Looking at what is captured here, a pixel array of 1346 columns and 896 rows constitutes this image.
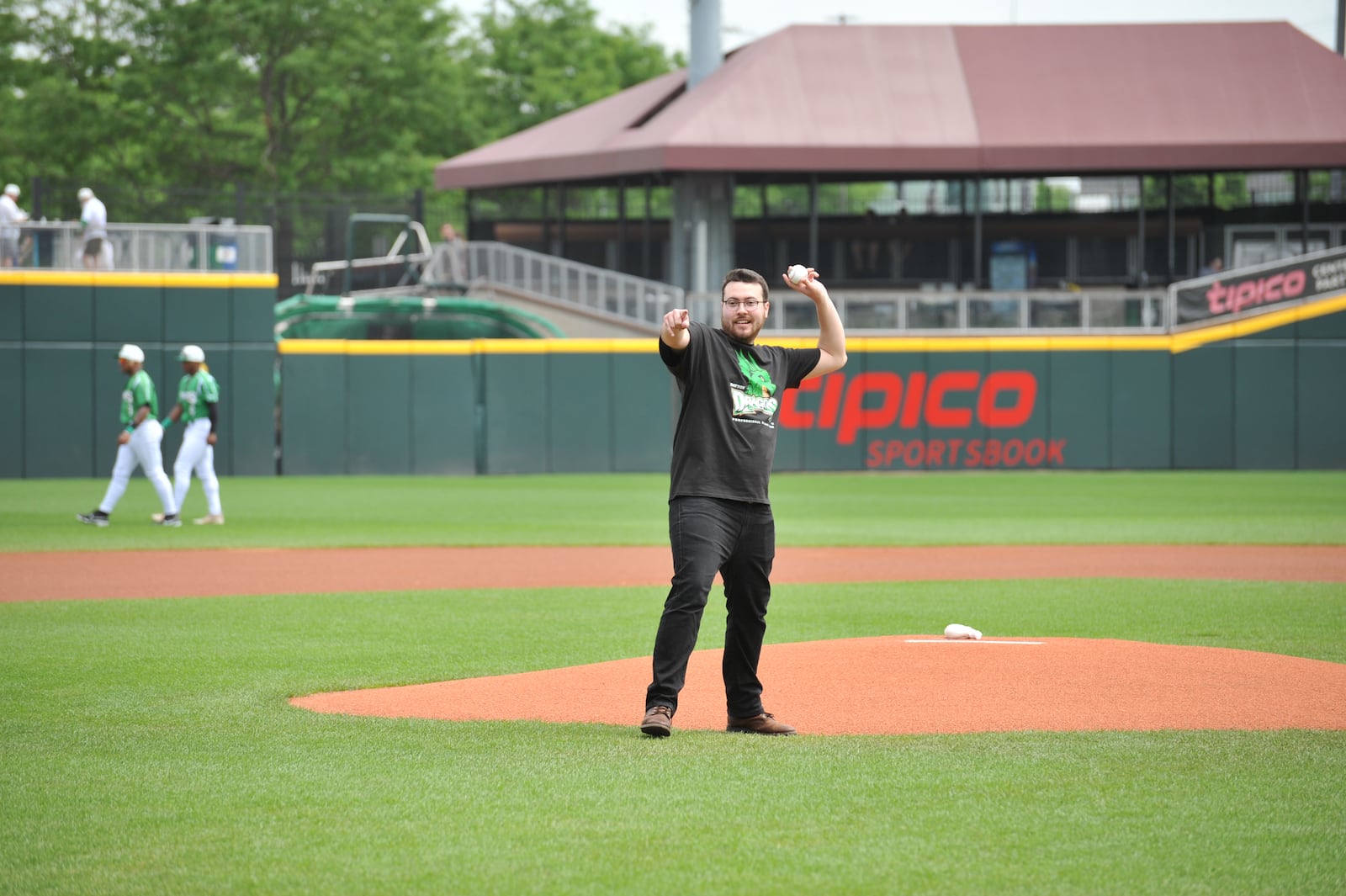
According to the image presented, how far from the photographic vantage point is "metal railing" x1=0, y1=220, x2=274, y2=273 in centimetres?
2778

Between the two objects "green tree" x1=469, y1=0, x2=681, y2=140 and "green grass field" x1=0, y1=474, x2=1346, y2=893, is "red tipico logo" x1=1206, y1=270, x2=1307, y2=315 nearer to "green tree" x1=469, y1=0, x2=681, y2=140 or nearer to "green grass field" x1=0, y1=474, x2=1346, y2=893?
"green grass field" x1=0, y1=474, x2=1346, y2=893

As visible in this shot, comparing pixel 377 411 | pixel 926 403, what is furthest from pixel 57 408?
pixel 926 403

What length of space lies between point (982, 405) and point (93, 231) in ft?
58.0

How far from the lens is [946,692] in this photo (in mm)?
7523

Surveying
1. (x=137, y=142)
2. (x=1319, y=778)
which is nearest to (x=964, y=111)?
(x=137, y=142)

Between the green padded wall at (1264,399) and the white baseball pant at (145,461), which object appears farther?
the green padded wall at (1264,399)

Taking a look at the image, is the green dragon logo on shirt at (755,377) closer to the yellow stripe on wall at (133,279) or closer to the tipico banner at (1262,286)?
the yellow stripe on wall at (133,279)

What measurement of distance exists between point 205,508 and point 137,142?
1184 inches

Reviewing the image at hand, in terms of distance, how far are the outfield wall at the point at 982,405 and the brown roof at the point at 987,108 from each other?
719 cm

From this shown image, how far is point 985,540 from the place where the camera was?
17391 mm

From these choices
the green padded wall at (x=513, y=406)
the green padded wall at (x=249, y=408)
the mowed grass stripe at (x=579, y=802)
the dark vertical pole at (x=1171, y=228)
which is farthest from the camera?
the dark vertical pole at (x=1171, y=228)

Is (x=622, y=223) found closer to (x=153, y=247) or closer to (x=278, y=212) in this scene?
(x=278, y=212)

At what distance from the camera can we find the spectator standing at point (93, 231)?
1094 inches

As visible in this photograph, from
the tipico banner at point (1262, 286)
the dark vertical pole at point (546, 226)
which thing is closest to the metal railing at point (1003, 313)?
the tipico banner at point (1262, 286)
